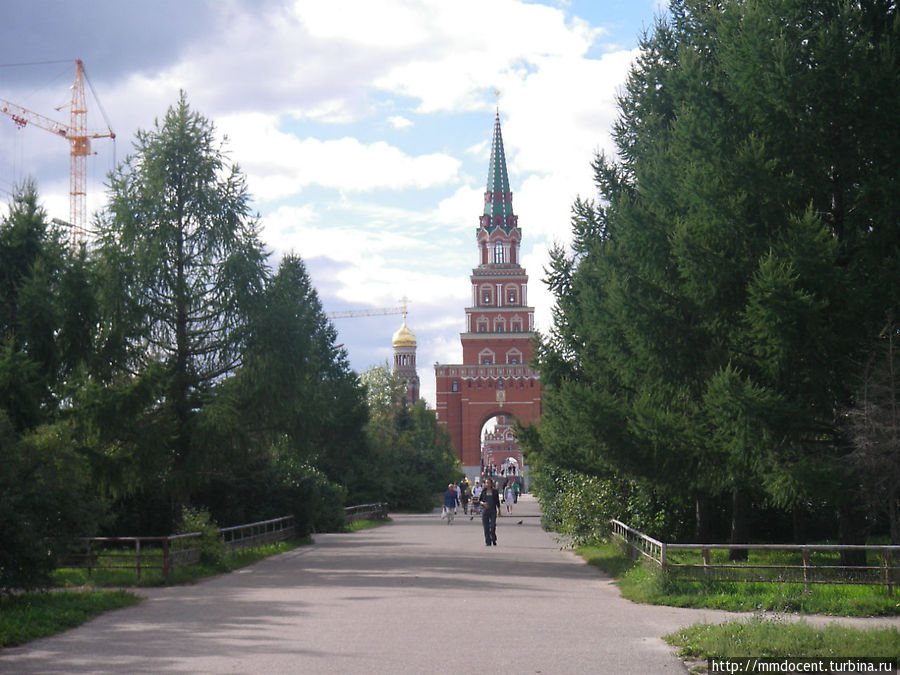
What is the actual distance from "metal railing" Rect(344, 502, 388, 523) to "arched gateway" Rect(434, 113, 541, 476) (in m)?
54.7

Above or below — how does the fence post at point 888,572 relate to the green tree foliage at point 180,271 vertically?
below

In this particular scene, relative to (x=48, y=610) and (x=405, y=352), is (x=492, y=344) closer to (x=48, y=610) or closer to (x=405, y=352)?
(x=405, y=352)

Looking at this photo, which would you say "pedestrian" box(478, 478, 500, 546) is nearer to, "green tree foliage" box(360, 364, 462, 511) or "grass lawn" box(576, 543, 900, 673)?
"grass lawn" box(576, 543, 900, 673)

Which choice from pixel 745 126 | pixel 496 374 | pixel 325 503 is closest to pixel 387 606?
pixel 745 126

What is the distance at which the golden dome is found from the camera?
132 metres

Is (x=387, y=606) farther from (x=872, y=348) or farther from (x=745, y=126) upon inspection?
(x=745, y=126)

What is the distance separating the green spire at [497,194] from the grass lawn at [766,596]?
88348 mm

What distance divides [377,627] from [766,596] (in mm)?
5085

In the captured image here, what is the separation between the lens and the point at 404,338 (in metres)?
132

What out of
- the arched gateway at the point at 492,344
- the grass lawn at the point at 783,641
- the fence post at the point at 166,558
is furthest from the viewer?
the arched gateway at the point at 492,344

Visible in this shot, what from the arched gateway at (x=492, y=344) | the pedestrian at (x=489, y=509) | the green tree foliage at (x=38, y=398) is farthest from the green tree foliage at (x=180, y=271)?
the arched gateway at (x=492, y=344)

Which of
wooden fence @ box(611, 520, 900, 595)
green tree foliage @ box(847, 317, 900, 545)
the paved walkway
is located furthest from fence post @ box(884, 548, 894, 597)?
the paved walkway

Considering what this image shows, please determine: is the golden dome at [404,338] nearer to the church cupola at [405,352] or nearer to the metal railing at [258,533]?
the church cupola at [405,352]

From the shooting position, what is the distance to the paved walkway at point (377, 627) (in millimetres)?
9352
